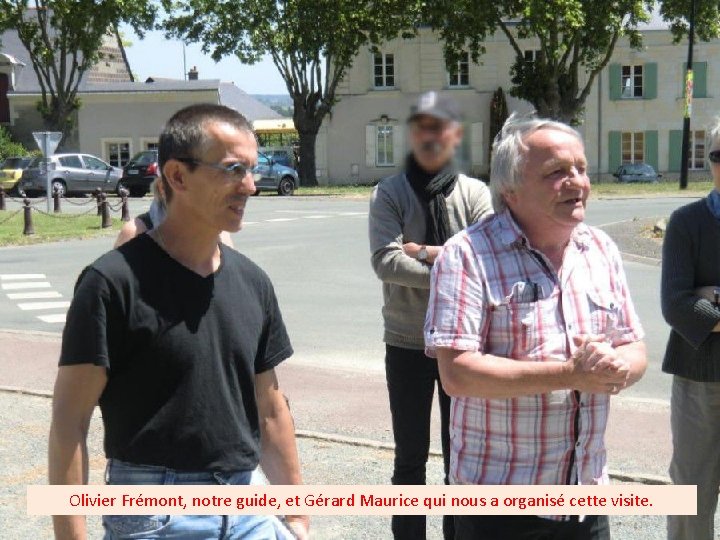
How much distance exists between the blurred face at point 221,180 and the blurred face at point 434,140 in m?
1.23

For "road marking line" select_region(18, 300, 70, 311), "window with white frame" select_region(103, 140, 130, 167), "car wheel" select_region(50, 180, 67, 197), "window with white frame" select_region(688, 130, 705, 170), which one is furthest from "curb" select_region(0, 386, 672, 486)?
"window with white frame" select_region(688, 130, 705, 170)

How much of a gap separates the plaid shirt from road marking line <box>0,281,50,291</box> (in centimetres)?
1340

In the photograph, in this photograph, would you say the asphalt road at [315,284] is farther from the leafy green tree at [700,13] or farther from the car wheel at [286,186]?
the leafy green tree at [700,13]

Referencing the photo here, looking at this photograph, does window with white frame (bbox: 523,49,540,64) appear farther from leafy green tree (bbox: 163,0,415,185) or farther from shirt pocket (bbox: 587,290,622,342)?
shirt pocket (bbox: 587,290,622,342)

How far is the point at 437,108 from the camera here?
12.3 ft

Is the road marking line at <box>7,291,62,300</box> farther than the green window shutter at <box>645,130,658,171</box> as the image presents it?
No

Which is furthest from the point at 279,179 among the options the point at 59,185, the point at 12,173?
the point at 12,173

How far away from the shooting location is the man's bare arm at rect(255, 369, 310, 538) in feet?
9.65

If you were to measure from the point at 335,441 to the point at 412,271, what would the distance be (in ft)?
9.15

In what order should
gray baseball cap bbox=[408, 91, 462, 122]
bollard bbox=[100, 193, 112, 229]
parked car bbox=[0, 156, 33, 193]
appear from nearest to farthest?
gray baseball cap bbox=[408, 91, 462, 122]
bollard bbox=[100, 193, 112, 229]
parked car bbox=[0, 156, 33, 193]

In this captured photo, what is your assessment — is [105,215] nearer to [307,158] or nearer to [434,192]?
[434,192]

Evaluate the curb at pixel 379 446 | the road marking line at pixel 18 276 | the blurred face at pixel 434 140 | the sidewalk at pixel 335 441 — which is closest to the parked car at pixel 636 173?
the road marking line at pixel 18 276

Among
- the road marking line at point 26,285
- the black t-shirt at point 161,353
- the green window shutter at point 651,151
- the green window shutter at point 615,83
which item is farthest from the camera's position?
the green window shutter at point 651,151

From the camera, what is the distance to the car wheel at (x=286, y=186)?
39438 millimetres
